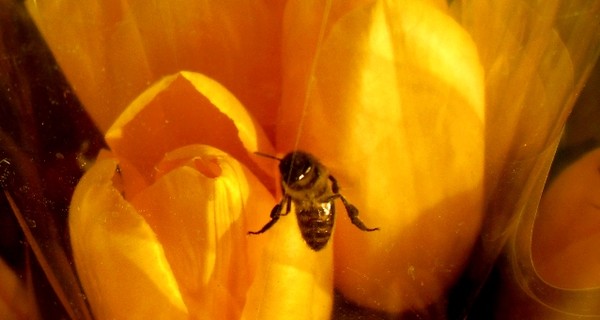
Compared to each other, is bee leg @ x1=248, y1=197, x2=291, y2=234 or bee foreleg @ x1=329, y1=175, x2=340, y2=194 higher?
bee leg @ x1=248, y1=197, x2=291, y2=234

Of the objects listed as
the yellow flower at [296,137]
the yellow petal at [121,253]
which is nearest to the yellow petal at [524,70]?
the yellow flower at [296,137]

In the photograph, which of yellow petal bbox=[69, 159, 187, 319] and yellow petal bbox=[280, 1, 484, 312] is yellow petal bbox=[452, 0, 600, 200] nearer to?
yellow petal bbox=[280, 1, 484, 312]

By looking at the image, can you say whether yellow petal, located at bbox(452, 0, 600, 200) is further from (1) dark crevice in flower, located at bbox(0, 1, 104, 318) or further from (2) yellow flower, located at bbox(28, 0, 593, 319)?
(1) dark crevice in flower, located at bbox(0, 1, 104, 318)

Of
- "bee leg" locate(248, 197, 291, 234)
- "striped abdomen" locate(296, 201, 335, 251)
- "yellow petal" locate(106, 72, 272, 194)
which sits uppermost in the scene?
"yellow petal" locate(106, 72, 272, 194)

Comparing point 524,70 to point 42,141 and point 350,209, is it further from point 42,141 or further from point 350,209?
point 42,141

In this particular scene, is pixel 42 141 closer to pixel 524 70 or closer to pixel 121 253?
pixel 121 253

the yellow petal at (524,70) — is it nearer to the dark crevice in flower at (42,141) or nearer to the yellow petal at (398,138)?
the yellow petal at (398,138)

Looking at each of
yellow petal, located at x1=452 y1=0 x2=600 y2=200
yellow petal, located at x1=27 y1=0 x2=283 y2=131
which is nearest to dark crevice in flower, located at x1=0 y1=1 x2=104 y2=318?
yellow petal, located at x1=27 y1=0 x2=283 y2=131

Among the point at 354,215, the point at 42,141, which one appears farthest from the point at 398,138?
the point at 42,141
